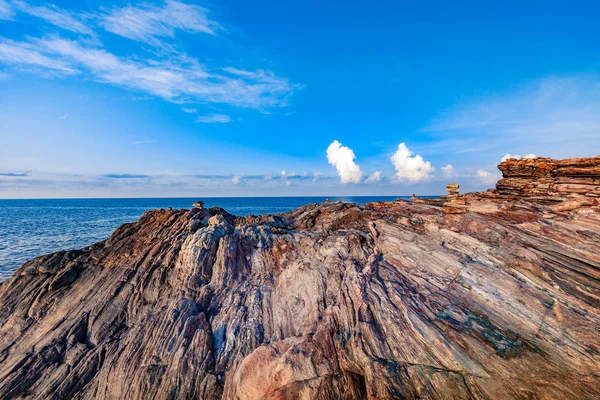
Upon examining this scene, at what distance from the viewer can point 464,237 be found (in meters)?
19.0

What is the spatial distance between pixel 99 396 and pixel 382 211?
24562 millimetres

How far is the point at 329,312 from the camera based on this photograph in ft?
52.9

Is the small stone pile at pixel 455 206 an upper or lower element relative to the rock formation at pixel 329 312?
upper

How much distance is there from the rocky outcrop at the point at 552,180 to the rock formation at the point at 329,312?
28 centimetres

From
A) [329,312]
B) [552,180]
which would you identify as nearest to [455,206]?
[552,180]

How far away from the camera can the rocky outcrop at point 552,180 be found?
20609 mm

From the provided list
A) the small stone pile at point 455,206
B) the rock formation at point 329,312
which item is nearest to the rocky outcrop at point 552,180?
the rock formation at point 329,312

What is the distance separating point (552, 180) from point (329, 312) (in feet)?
68.0

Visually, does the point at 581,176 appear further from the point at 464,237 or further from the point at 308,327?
the point at 308,327

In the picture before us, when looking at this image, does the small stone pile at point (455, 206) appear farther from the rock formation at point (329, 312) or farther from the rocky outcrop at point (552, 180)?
the rocky outcrop at point (552, 180)

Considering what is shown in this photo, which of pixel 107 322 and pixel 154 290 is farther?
pixel 154 290

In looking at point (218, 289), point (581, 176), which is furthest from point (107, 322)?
point (581, 176)

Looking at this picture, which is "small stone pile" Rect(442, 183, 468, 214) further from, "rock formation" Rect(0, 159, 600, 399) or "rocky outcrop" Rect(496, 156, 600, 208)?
"rocky outcrop" Rect(496, 156, 600, 208)

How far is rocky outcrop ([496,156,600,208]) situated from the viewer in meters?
20.6
